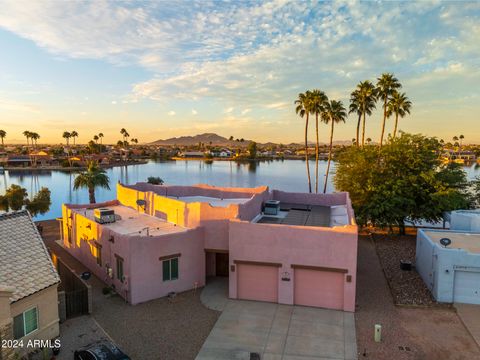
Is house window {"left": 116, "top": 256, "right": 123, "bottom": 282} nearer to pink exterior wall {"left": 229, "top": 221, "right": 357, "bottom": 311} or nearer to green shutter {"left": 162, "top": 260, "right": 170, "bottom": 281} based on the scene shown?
green shutter {"left": 162, "top": 260, "right": 170, "bottom": 281}

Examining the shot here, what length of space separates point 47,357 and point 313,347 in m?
10.5

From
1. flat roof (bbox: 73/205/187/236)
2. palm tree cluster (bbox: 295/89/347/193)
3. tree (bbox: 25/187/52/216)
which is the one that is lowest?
tree (bbox: 25/187/52/216)

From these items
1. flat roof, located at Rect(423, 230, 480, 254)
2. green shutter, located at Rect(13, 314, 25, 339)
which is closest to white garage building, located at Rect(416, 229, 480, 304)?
flat roof, located at Rect(423, 230, 480, 254)

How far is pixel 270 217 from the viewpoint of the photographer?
23.4m

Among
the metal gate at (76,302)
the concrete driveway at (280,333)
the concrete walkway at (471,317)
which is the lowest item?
the concrete driveway at (280,333)

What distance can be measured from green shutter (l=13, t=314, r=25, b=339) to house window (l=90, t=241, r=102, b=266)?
8419mm

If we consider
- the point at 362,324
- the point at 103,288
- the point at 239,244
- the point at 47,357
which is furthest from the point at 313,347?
the point at 103,288

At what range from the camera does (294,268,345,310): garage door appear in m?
17.8

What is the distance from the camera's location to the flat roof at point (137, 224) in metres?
21.4

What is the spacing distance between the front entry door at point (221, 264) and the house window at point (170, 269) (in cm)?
363

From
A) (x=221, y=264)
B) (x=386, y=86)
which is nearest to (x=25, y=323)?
(x=221, y=264)

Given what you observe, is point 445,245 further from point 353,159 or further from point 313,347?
point 353,159

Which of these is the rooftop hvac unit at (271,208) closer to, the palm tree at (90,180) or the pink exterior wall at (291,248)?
the pink exterior wall at (291,248)

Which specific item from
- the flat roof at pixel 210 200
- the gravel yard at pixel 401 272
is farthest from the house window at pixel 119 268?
the gravel yard at pixel 401 272
